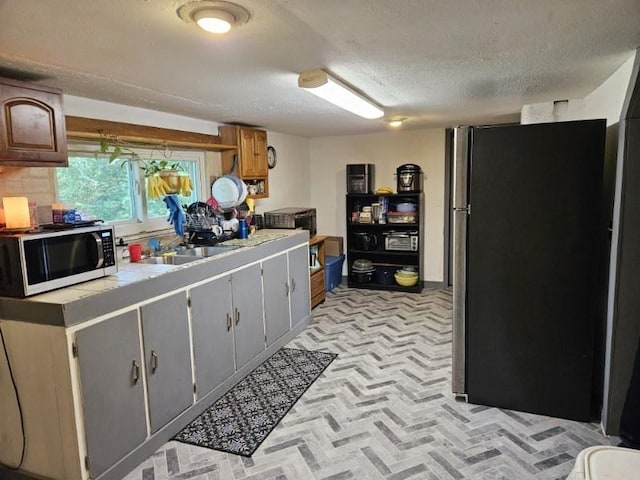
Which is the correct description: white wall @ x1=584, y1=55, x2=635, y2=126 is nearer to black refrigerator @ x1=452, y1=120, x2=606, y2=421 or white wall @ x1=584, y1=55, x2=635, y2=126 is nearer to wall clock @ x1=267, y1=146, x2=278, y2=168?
black refrigerator @ x1=452, y1=120, x2=606, y2=421

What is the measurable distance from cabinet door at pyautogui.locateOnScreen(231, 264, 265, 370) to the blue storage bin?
212cm

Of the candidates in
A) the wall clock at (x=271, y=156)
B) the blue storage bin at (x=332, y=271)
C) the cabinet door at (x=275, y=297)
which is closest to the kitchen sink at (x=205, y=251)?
the cabinet door at (x=275, y=297)

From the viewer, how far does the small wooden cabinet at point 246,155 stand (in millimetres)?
4270

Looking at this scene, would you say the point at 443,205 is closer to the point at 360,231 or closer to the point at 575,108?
the point at 360,231

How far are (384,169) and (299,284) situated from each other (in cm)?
248

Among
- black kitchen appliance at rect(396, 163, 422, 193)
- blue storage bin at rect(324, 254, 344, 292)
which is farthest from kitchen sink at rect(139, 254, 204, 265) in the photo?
black kitchen appliance at rect(396, 163, 422, 193)

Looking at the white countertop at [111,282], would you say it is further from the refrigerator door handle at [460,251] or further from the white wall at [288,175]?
the white wall at [288,175]

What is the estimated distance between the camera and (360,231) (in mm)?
6211

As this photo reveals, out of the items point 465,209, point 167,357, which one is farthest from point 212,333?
point 465,209

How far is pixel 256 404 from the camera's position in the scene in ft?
9.83

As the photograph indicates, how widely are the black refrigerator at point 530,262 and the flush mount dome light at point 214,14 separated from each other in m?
1.74

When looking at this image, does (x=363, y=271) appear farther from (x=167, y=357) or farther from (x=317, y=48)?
(x=317, y=48)

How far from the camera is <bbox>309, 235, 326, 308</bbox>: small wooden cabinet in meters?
5.20

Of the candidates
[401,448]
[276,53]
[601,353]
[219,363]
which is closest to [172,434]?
[219,363]
